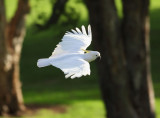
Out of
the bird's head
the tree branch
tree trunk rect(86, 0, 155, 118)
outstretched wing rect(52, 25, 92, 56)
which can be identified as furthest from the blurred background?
the bird's head

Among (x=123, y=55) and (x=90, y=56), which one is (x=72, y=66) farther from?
(x=123, y=55)

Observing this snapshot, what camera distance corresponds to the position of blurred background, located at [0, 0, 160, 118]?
9.93 m

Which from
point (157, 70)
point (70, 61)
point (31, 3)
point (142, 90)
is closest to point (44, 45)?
point (157, 70)

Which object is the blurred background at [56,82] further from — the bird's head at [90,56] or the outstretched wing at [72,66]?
the outstretched wing at [72,66]

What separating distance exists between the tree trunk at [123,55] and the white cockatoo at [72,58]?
6.66 meters

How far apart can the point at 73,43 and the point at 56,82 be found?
1767 cm

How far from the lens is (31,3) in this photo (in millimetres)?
12602

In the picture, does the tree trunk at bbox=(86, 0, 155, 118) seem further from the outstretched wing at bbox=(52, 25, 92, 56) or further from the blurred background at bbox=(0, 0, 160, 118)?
the outstretched wing at bbox=(52, 25, 92, 56)

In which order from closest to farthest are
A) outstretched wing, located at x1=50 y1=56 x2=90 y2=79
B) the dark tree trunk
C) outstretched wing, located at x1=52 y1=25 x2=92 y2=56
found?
outstretched wing, located at x1=50 y1=56 x2=90 y2=79 → outstretched wing, located at x1=52 y1=25 x2=92 y2=56 → the dark tree trunk

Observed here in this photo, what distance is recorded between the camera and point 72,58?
2.14 meters

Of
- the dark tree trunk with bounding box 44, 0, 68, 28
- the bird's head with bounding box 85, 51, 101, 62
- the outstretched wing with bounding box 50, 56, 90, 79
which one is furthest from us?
the dark tree trunk with bounding box 44, 0, 68, 28

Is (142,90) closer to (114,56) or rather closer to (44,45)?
(114,56)

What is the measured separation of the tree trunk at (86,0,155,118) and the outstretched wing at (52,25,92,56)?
645 centimetres

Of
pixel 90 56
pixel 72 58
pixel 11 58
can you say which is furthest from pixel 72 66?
pixel 11 58
